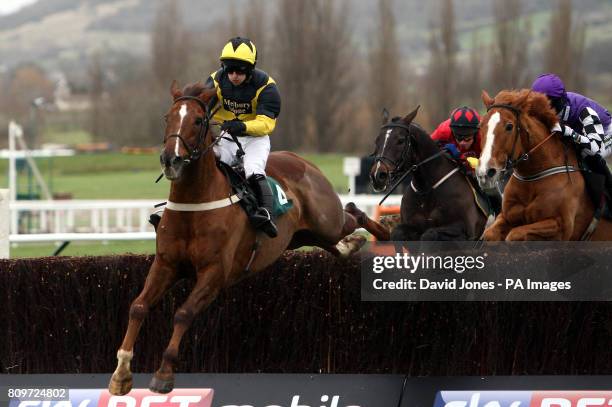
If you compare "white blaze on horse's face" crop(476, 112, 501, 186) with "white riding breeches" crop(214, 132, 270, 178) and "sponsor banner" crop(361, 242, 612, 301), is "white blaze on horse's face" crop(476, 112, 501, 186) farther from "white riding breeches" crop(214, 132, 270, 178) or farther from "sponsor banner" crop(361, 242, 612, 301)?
"white riding breeches" crop(214, 132, 270, 178)

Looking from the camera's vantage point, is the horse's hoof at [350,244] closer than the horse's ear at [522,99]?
No

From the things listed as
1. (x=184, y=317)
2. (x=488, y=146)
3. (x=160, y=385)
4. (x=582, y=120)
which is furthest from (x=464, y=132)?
(x=160, y=385)

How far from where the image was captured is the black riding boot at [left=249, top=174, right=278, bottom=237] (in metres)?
6.50

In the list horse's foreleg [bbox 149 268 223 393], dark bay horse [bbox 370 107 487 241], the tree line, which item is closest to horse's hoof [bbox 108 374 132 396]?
horse's foreleg [bbox 149 268 223 393]

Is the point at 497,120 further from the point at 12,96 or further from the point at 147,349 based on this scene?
the point at 12,96

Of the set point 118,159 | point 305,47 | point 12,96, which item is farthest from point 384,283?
point 12,96

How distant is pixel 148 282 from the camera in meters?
6.13

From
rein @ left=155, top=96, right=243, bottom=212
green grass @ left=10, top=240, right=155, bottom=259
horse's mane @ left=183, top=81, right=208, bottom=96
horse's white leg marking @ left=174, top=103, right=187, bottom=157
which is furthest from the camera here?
green grass @ left=10, top=240, right=155, bottom=259

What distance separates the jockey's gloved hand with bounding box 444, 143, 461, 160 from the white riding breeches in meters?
1.88

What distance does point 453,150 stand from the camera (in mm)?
8320

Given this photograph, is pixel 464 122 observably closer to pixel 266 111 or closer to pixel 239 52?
pixel 266 111

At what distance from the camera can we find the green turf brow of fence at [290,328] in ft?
22.5

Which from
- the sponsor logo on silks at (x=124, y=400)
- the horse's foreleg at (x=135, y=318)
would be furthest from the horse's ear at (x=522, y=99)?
the sponsor logo on silks at (x=124, y=400)

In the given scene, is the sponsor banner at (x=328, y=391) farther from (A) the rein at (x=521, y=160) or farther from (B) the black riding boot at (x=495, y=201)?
(B) the black riding boot at (x=495, y=201)
